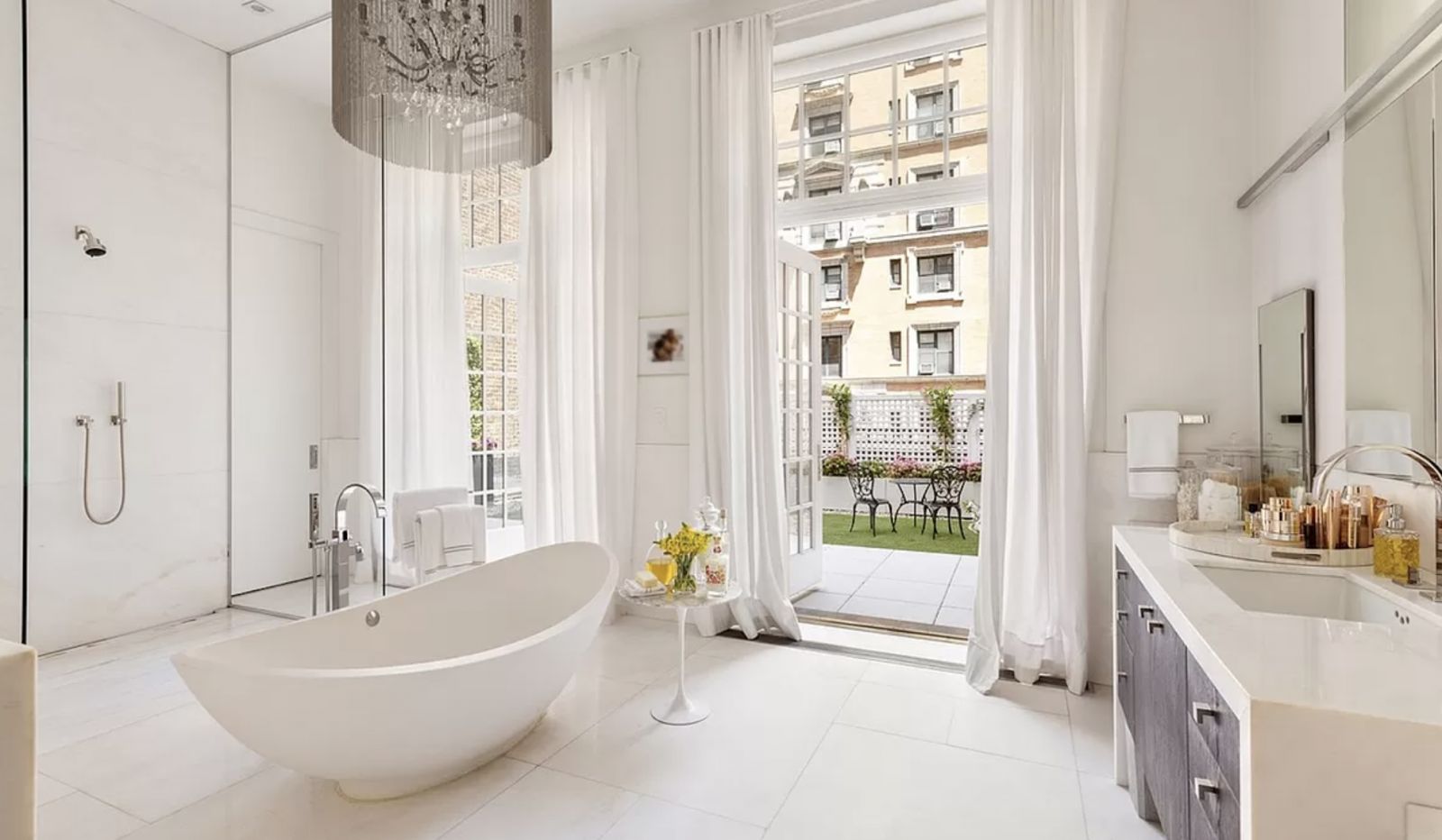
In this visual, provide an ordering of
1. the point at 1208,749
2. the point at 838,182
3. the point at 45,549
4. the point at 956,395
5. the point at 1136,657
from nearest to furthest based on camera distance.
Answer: the point at 1208,749
the point at 1136,657
the point at 45,549
the point at 838,182
the point at 956,395

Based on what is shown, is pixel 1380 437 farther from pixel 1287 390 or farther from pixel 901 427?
pixel 901 427

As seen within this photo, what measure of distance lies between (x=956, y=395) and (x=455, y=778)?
8.87m

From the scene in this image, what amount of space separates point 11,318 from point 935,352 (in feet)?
42.9

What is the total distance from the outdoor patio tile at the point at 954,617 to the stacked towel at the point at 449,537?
255 centimetres

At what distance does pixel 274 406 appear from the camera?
2818 millimetres

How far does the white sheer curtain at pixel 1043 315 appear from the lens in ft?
8.98

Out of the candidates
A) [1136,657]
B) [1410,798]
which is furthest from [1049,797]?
[1410,798]

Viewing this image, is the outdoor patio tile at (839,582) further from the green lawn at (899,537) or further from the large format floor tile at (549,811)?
the large format floor tile at (549,811)

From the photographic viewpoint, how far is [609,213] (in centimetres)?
372

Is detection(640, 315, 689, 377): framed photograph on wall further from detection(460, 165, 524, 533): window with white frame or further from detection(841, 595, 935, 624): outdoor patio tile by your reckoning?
detection(841, 595, 935, 624): outdoor patio tile

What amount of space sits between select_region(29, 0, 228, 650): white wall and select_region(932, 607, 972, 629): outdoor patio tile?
360 cm

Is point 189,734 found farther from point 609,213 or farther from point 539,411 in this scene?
point 609,213

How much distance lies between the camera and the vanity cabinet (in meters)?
1.01

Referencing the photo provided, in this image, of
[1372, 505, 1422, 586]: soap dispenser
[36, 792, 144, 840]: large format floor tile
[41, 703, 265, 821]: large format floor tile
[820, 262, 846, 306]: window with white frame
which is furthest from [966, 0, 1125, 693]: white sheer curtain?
[820, 262, 846, 306]: window with white frame
